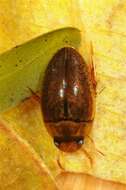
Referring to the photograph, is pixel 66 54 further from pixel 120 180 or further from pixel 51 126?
pixel 120 180

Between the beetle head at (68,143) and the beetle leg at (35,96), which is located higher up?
the beetle leg at (35,96)

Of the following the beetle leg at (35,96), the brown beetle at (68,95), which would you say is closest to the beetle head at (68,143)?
the brown beetle at (68,95)

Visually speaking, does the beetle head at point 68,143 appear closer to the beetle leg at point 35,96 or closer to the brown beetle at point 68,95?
the brown beetle at point 68,95

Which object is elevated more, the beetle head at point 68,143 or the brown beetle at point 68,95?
the brown beetle at point 68,95

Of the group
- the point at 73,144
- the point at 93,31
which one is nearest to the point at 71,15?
the point at 93,31

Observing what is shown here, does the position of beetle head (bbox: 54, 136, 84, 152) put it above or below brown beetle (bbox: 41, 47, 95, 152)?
below

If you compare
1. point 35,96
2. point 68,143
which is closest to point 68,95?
point 35,96

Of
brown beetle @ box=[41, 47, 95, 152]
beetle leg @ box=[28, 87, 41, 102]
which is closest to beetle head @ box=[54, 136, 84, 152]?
brown beetle @ box=[41, 47, 95, 152]

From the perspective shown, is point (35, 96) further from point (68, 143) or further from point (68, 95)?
point (68, 143)

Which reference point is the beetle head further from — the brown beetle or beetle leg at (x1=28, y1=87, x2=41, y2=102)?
beetle leg at (x1=28, y1=87, x2=41, y2=102)
